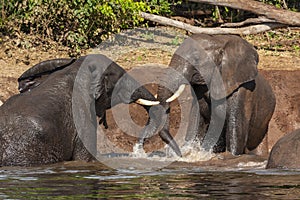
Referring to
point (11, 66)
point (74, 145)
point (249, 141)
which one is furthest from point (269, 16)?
point (74, 145)

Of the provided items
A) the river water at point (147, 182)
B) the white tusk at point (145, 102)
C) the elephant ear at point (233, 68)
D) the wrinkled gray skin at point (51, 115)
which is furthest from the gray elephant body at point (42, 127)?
the elephant ear at point (233, 68)

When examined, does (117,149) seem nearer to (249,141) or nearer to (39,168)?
(249,141)

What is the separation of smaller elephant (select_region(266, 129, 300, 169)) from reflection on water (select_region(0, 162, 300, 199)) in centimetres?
20

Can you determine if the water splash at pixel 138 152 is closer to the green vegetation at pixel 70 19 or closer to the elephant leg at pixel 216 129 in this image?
the elephant leg at pixel 216 129

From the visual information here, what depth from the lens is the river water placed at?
8.24 metres

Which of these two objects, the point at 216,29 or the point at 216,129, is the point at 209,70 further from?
the point at 216,29

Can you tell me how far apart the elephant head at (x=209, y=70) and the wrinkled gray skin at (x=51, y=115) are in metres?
1.48

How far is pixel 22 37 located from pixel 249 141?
4.87m

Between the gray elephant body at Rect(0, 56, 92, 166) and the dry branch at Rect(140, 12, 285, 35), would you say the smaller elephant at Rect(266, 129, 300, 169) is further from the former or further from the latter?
the dry branch at Rect(140, 12, 285, 35)

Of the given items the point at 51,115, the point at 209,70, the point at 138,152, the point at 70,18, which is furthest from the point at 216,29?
the point at 51,115

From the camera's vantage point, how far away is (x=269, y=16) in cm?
1652

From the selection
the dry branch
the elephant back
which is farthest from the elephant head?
the dry branch

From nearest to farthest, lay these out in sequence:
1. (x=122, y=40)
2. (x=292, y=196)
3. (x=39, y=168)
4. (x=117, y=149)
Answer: (x=292, y=196), (x=39, y=168), (x=117, y=149), (x=122, y=40)

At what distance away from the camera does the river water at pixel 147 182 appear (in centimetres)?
824
